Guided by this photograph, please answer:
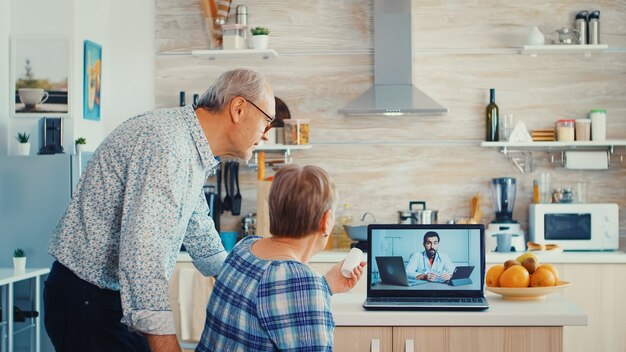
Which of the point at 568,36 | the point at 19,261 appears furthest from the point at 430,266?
the point at 568,36

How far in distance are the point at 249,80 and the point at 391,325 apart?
2.98ft

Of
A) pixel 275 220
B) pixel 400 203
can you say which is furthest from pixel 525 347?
pixel 400 203

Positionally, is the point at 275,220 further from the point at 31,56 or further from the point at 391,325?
the point at 31,56

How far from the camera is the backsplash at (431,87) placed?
554 centimetres

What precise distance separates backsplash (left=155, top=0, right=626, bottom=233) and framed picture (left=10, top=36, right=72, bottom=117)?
83 cm

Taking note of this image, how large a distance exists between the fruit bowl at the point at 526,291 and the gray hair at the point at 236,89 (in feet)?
3.79

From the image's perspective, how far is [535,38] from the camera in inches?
210

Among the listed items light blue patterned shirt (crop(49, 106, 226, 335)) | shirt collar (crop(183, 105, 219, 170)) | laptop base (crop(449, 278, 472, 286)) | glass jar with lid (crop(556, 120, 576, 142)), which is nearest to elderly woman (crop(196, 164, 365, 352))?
light blue patterned shirt (crop(49, 106, 226, 335))

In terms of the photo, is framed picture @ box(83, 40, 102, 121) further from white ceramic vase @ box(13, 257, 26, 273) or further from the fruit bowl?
the fruit bowl

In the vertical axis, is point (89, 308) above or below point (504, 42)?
below

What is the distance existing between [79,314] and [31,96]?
3.11m

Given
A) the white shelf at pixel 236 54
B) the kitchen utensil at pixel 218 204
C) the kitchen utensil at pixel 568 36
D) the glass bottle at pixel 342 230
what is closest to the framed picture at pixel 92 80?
the white shelf at pixel 236 54

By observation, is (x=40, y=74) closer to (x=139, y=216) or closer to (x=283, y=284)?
(x=139, y=216)

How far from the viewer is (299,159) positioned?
18.6 feet
